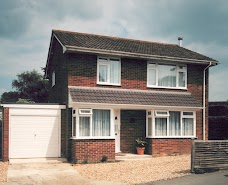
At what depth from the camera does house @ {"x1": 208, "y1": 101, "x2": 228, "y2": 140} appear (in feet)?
73.8

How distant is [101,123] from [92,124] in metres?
0.48

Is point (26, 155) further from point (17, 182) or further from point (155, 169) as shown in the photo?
point (155, 169)

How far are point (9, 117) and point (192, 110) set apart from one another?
9712 millimetres

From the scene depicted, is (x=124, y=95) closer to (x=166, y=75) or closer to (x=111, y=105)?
(x=111, y=105)

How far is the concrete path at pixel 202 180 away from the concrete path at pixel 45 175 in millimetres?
1949

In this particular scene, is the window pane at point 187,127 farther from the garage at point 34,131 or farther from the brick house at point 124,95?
the garage at point 34,131

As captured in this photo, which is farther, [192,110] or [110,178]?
[192,110]

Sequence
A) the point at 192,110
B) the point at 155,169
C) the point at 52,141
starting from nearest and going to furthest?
the point at 155,169, the point at 52,141, the point at 192,110

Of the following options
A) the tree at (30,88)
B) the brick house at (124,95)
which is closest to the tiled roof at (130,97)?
the brick house at (124,95)

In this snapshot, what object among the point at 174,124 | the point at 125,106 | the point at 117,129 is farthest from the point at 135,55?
the point at 174,124

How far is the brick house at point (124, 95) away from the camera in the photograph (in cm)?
1609

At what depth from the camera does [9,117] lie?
16078mm

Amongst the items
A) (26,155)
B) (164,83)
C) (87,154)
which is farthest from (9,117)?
(164,83)

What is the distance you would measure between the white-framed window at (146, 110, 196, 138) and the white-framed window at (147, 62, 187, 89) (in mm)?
1899
